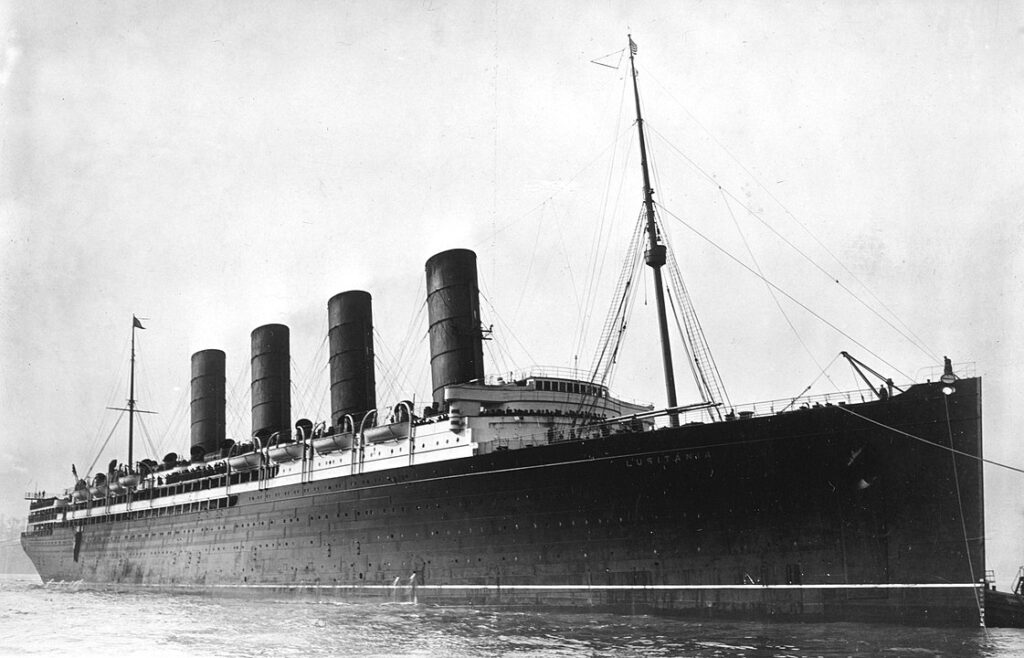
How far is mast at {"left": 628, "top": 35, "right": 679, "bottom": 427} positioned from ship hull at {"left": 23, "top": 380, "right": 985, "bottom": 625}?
2335mm

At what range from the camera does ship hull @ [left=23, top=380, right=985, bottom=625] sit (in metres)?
14.4

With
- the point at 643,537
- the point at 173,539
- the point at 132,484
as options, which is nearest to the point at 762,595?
the point at 643,537

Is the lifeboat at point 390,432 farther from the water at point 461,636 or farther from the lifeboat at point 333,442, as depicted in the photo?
the water at point 461,636

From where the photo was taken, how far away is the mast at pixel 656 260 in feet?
A: 60.6

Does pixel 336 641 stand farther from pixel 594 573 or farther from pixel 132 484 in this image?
pixel 132 484

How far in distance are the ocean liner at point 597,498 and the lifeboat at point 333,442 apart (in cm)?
7

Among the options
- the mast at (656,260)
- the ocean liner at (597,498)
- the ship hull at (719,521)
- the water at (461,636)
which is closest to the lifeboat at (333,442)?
the ocean liner at (597,498)

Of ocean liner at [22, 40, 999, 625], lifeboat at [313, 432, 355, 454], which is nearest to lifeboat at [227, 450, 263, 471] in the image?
ocean liner at [22, 40, 999, 625]

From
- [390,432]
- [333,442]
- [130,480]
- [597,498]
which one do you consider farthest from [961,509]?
[130,480]

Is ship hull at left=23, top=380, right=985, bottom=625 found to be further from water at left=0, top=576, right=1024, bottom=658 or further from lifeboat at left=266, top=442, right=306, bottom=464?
lifeboat at left=266, top=442, right=306, bottom=464

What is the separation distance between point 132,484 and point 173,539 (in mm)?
5279

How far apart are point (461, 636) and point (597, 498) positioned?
417 cm

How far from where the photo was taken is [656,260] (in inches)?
767

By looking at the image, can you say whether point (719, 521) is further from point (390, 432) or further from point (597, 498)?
point (390, 432)
